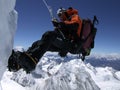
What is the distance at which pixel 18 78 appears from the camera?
417 ft

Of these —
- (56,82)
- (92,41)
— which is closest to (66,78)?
(56,82)

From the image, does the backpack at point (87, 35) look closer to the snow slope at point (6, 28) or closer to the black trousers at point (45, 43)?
the black trousers at point (45, 43)

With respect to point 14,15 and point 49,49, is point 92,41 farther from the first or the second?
point 14,15

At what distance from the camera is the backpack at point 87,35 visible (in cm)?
811

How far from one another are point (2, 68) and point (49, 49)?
162cm

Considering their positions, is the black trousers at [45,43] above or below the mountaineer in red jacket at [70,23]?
below

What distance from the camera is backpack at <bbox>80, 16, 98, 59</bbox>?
26.6 ft

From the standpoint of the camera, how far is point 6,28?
22.4ft

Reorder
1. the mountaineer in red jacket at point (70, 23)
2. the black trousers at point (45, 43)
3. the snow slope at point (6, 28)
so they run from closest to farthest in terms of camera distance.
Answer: the snow slope at point (6, 28)
the black trousers at point (45, 43)
the mountaineer in red jacket at point (70, 23)

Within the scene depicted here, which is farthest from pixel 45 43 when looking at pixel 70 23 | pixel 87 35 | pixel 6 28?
pixel 87 35

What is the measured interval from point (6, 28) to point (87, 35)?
2.98 m

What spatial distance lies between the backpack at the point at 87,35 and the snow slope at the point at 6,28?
2.29 m

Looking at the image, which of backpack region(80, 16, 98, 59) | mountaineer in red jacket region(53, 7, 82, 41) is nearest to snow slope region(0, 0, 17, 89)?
mountaineer in red jacket region(53, 7, 82, 41)

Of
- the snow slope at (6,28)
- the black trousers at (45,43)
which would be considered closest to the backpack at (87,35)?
the black trousers at (45,43)
